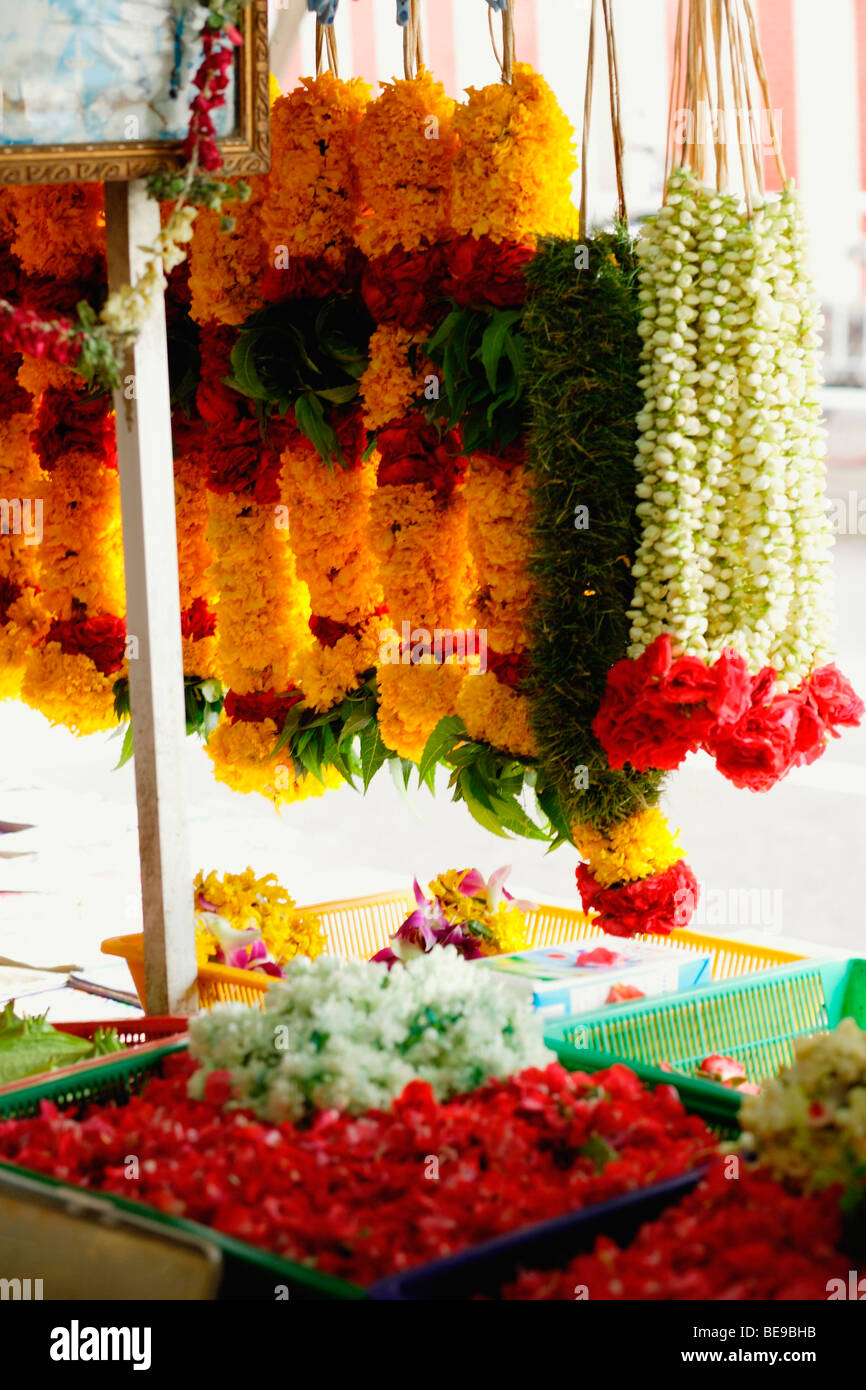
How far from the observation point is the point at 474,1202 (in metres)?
1.24

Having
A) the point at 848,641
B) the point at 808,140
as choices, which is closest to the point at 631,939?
the point at 848,641

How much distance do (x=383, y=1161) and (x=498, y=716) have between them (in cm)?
111

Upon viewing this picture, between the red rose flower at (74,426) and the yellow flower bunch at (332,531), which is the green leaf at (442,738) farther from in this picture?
the red rose flower at (74,426)

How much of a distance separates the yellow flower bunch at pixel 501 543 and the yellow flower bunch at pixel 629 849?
1.05 ft

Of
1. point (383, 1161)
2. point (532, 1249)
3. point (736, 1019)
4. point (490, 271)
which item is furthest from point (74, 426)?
point (532, 1249)

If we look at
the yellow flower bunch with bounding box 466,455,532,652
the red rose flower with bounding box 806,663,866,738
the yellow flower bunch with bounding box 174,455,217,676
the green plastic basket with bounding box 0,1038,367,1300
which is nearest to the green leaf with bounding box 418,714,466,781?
the yellow flower bunch with bounding box 466,455,532,652

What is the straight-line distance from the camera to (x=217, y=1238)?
1179 millimetres

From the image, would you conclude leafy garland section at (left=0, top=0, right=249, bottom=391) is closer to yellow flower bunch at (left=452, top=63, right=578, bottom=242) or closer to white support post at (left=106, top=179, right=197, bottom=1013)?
white support post at (left=106, top=179, right=197, bottom=1013)

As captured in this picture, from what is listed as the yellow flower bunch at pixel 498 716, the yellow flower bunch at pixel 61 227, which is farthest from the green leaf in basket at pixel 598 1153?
the yellow flower bunch at pixel 61 227

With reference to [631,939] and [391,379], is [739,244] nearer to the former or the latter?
[391,379]

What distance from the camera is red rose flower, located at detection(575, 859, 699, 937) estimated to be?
2256mm

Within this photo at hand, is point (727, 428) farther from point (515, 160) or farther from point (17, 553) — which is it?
point (17, 553)

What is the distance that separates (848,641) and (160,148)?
22.8 ft

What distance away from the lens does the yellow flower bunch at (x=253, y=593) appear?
2.79 meters
